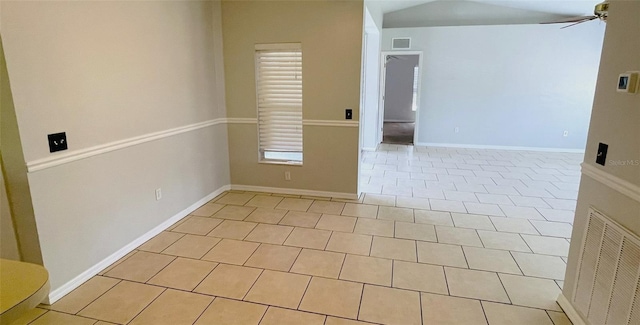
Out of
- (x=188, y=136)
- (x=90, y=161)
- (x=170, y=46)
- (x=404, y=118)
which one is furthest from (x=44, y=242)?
(x=404, y=118)

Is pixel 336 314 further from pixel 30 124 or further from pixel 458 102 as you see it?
pixel 458 102

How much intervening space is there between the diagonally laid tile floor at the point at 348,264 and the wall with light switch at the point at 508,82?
10.3 ft

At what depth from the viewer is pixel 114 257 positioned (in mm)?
2801

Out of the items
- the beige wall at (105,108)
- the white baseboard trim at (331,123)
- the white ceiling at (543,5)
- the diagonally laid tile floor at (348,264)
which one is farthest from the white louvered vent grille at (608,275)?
the white ceiling at (543,5)

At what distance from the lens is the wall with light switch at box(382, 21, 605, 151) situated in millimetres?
6906

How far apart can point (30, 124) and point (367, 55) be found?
586 cm

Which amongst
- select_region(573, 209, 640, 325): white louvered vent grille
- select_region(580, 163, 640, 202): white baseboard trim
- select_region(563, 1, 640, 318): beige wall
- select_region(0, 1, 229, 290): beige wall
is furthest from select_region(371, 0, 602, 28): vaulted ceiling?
select_region(573, 209, 640, 325): white louvered vent grille

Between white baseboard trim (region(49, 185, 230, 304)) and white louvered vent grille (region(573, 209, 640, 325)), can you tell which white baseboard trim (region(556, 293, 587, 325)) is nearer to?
white louvered vent grille (region(573, 209, 640, 325))

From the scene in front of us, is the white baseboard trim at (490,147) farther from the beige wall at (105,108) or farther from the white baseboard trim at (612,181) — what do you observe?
the white baseboard trim at (612,181)

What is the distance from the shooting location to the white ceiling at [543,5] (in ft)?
20.3

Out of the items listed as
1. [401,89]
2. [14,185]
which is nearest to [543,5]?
[401,89]

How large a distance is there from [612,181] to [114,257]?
3.41 metres

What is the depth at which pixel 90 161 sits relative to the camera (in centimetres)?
A: 252

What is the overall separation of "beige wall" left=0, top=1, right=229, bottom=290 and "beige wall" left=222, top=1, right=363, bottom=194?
41 centimetres
